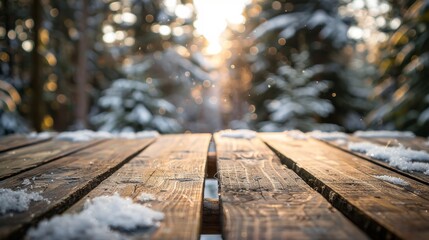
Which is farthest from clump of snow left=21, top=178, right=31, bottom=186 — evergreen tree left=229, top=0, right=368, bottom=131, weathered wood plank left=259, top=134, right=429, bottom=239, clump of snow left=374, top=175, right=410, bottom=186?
evergreen tree left=229, top=0, right=368, bottom=131

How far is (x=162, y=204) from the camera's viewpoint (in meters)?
0.92

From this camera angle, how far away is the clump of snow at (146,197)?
3.15 ft

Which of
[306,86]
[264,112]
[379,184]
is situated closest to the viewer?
[379,184]

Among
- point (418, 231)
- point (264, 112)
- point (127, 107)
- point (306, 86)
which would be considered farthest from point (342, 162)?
point (264, 112)

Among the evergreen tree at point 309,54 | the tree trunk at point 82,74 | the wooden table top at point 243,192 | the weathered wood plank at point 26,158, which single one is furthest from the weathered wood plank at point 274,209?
the tree trunk at point 82,74

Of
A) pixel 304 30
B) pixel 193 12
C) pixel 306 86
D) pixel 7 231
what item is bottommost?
pixel 7 231

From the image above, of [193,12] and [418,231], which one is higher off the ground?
[193,12]

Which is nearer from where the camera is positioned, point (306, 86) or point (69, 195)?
point (69, 195)

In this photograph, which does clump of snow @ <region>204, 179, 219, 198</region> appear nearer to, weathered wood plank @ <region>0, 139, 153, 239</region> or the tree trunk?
weathered wood plank @ <region>0, 139, 153, 239</region>

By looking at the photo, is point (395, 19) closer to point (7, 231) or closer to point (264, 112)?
point (264, 112)

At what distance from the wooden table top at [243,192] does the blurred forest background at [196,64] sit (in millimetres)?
3323

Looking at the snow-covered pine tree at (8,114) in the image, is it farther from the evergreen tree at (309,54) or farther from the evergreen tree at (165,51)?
the evergreen tree at (309,54)

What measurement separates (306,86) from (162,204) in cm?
633

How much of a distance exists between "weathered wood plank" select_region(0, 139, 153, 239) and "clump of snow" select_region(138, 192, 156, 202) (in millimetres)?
207
